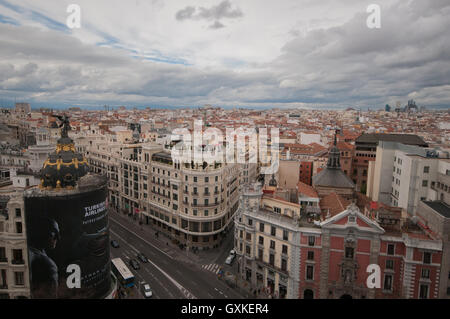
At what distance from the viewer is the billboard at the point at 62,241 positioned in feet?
108

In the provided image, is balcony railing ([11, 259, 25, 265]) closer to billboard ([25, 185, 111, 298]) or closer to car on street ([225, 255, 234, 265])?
billboard ([25, 185, 111, 298])

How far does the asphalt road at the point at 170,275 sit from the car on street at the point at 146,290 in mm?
603

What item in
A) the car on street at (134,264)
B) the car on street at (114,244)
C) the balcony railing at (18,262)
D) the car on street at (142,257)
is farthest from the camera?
the car on street at (114,244)

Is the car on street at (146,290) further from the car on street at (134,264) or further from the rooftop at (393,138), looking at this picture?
the rooftop at (393,138)

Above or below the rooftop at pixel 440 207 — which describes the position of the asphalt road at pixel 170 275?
below

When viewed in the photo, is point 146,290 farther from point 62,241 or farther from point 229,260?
point 62,241

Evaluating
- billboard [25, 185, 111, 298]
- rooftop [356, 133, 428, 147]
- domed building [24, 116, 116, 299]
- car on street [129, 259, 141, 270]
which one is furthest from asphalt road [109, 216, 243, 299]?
rooftop [356, 133, 428, 147]

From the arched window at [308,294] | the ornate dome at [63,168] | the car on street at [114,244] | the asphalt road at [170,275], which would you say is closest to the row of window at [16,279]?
the ornate dome at [63,168]

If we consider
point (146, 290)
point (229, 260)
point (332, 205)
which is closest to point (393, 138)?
point (332, 205)

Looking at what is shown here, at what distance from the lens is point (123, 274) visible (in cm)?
4475

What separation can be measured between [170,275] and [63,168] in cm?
2506

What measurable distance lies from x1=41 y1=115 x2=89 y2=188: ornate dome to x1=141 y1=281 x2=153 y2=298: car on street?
19.4 m
